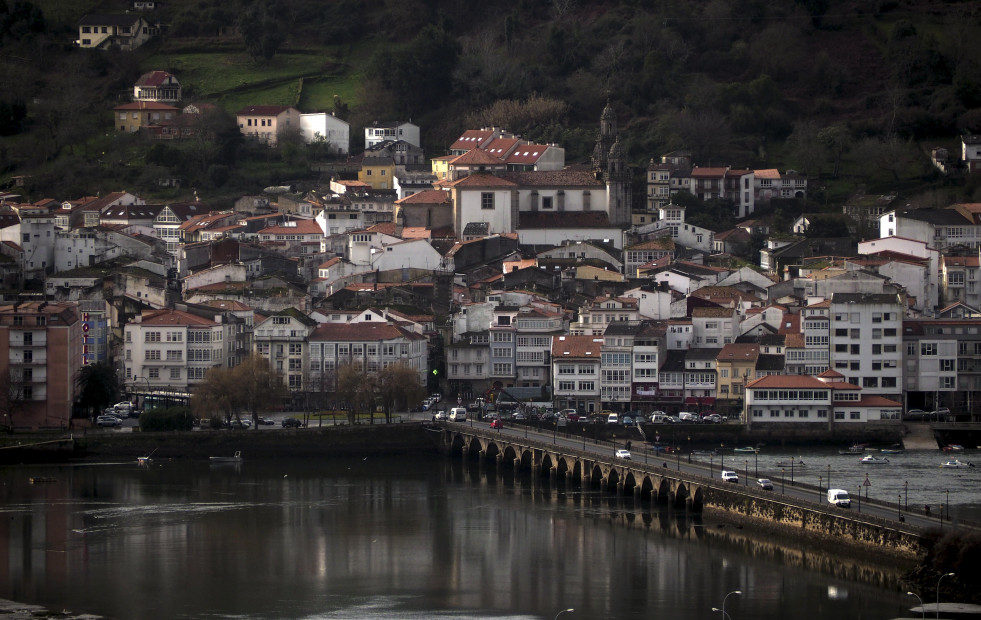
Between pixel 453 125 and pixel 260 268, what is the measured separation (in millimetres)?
26002

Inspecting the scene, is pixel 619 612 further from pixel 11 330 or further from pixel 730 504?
pixel 11 330

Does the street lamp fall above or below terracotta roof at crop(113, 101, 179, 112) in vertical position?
below

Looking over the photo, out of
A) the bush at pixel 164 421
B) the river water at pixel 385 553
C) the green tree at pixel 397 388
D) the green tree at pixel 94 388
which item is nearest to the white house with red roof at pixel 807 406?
the river water at pixel 385 553

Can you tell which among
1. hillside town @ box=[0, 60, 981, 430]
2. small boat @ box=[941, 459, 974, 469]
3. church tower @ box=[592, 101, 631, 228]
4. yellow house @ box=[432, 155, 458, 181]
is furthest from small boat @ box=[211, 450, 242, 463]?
yellow house @ box=[432, 155, 458, 181]

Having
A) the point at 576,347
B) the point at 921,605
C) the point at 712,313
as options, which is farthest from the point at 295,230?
the point at 921,605

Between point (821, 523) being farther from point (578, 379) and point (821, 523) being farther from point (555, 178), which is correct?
point (555, 178)

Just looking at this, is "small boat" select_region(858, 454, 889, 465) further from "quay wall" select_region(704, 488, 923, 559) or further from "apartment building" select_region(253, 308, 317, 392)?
"apartment building" select_region(253, 308, 317, 392)

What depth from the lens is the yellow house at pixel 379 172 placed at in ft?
331

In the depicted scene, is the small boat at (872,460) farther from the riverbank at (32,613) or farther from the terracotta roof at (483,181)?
the terracotta roof at (483,181)

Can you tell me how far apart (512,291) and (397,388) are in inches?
415

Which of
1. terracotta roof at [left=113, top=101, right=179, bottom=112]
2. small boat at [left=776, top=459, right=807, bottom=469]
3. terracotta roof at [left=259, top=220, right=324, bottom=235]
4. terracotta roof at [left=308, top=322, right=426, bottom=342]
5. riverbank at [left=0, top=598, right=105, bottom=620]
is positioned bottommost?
riverbank at [left=0, top=598, right=105, bottom=620]

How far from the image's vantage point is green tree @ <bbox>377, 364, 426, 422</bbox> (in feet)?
230

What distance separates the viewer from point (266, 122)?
106 metres

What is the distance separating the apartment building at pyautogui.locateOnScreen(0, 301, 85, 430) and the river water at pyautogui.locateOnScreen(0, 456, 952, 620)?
14.2 feet
